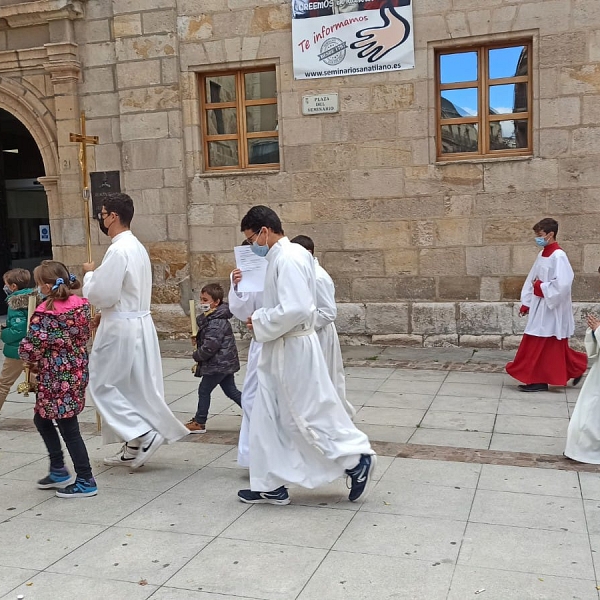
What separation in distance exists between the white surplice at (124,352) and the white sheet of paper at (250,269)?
751mm

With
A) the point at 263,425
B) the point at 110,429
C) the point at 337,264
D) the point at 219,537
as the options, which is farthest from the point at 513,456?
the point at 337,264

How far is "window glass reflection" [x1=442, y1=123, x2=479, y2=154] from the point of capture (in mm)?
9445

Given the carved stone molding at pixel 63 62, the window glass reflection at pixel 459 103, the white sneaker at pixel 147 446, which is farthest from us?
the carved stone molding at pixel 63 62

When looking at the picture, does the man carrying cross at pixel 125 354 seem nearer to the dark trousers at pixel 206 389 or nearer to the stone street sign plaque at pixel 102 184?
the dark trousers at pixel 206 389

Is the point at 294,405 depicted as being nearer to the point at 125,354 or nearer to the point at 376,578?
the point at 376,578

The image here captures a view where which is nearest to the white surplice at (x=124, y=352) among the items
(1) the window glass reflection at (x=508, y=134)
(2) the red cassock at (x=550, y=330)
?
(2) the red cassock at (x=550, y=330)

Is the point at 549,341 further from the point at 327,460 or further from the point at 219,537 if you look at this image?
the point at 219,537

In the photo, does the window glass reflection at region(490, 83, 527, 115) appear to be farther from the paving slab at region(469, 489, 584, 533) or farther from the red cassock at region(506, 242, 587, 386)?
the paving slab at region(469, 489, 584, 533)

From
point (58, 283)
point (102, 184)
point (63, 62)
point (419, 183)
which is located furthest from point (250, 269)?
point (63, 62)

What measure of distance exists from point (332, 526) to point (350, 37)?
725 cm

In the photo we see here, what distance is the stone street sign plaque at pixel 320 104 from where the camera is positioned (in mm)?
9656

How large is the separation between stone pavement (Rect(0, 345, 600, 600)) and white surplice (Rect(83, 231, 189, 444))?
39cm

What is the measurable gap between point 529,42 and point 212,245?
4999 millimetres

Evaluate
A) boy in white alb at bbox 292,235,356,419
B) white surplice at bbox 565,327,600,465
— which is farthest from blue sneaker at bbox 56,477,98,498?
white surplice at bbox 565,327,600,465
